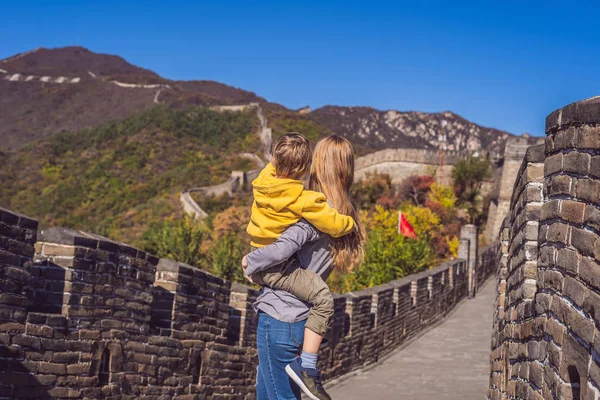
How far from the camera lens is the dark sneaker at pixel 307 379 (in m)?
3.85

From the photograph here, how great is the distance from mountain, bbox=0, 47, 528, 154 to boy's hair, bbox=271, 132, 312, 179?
75.6 metres

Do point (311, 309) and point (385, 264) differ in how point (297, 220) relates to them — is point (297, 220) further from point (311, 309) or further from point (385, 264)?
point (385, 264)

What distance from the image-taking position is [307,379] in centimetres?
387

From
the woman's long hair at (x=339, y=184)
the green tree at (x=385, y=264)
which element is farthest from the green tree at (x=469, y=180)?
the woman's long hair at (x=339, y=184)

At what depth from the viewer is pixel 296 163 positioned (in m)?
4.07

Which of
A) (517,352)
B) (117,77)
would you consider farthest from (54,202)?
(517,352)

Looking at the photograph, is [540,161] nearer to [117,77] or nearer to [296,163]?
[296,163]

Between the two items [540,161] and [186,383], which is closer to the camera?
[540,161]

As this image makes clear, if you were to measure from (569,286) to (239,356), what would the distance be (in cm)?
525

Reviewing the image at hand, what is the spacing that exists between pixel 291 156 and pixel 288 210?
263 mm

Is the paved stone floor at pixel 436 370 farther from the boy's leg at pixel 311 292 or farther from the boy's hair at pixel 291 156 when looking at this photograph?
the boy's hair at pixel 291 156

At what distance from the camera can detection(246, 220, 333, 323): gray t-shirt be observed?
12.9 ft

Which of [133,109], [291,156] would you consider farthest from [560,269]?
[133,109]

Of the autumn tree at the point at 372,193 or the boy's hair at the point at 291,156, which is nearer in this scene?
the boy's hair at the point at 291,156
